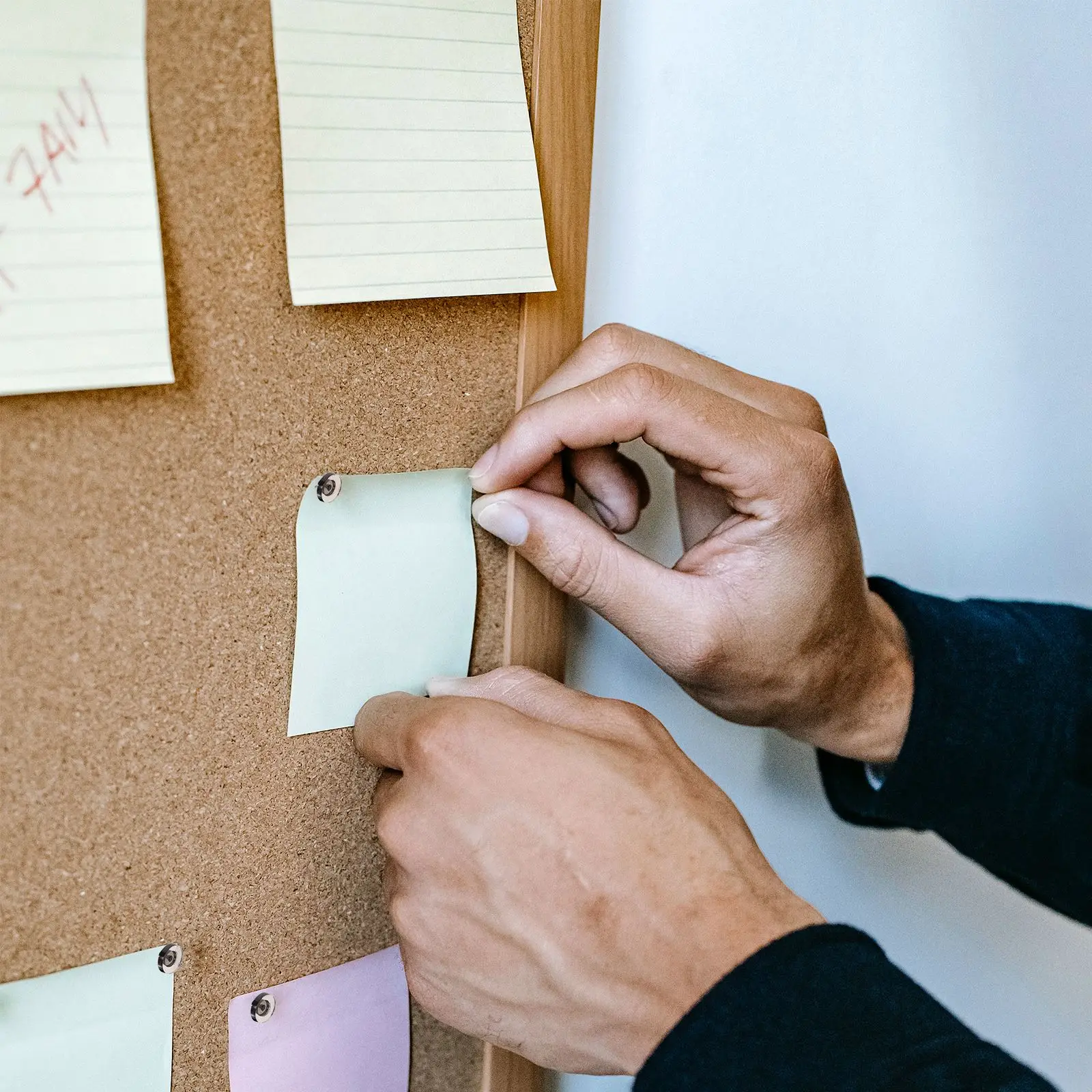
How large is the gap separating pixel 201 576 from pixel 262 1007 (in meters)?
0.20

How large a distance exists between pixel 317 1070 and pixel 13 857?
0.20 meters

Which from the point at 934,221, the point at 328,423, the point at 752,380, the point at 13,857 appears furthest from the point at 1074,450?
the point at 13,857

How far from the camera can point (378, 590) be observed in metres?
0.44

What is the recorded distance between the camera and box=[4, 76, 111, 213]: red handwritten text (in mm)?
306

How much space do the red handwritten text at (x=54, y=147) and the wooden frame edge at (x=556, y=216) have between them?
0.20 metres

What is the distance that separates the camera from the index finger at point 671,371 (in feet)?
1.52

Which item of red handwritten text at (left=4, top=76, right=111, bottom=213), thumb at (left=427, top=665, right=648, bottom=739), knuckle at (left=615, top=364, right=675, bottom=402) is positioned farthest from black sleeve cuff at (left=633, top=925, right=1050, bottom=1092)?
red handwritten text at (left=4, top=76, right=111, bottom=213)

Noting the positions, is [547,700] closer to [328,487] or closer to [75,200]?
[328,487]

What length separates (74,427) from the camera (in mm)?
339

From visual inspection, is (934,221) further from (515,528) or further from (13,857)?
(13,857)

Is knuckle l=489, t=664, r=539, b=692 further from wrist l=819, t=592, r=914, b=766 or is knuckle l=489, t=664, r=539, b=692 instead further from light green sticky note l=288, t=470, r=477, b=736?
wrist l=819, t=592, r=914, b=766

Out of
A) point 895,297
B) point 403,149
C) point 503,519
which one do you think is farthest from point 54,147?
point 895,297

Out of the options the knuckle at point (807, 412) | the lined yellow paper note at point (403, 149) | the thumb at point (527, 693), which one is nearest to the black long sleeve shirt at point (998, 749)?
the knuckle at point (807, 412)

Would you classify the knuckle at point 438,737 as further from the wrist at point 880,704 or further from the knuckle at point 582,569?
the wrist at point 880,704
